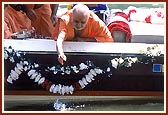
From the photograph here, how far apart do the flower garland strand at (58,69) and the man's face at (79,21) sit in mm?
289

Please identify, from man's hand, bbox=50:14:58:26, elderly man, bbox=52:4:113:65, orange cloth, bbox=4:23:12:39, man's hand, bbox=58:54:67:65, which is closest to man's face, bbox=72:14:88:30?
elderly man, bbox=52:4:113:65

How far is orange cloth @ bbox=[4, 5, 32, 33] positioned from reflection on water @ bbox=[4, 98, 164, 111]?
0.59 meters

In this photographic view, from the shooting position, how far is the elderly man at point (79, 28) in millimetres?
6230

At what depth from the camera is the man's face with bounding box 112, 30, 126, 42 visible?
247 inches

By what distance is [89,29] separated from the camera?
6270 millimetres

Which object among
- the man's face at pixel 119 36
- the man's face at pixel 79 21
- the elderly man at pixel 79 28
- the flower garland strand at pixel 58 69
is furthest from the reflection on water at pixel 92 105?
the man's face at pixel 79 21

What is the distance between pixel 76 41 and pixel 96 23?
0.21 metres

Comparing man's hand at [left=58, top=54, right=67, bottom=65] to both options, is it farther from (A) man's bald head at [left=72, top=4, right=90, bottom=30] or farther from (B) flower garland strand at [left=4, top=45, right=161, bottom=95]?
(A) man's bald head at [left=72, top=4, right=90, bottom=30]

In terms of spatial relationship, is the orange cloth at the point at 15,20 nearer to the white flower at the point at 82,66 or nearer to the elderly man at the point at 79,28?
the elderly man at the point at 79,28

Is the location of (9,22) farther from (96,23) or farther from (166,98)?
(166,98)

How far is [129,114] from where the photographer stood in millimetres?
6340

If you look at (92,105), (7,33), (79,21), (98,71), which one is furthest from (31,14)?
(92,105)

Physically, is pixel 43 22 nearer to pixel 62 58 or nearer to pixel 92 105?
pixel 62 58

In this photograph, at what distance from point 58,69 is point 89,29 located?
40 centimetres
